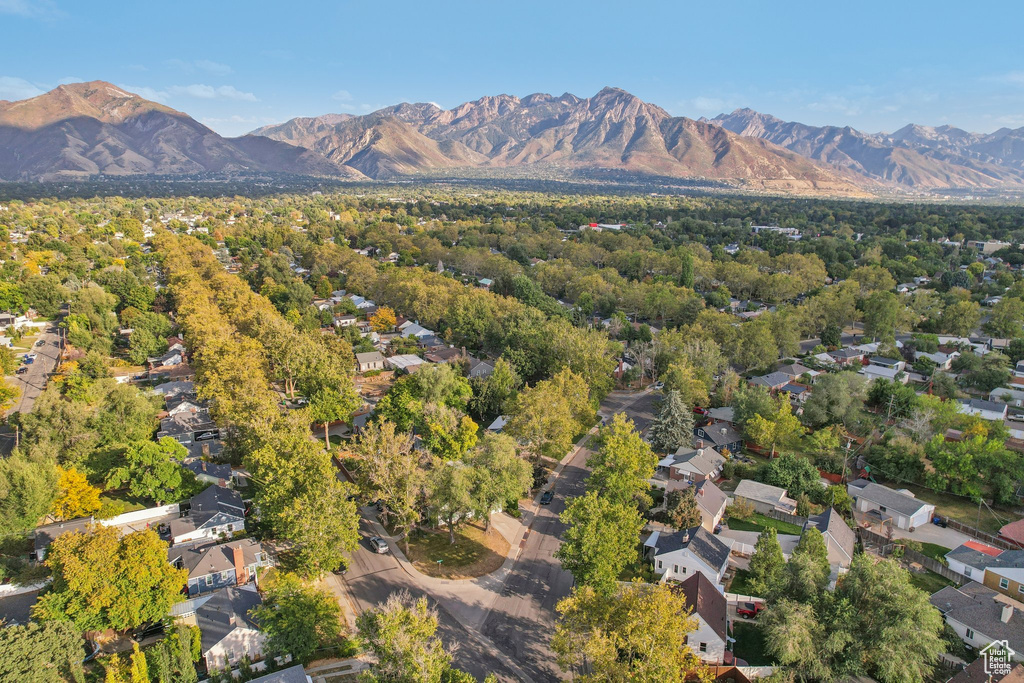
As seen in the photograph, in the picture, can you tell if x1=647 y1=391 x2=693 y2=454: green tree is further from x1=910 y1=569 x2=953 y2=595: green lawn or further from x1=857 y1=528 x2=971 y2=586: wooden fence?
x1=910 y1=569 x2=953 y2=595: green lawn

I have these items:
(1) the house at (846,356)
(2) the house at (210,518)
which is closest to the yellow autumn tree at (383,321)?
(2) the house at (210,518)

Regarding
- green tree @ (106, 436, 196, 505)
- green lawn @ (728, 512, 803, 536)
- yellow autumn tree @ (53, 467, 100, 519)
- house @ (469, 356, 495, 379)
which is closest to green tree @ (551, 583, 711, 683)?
green lawn @ (728, 512, 803, 536)

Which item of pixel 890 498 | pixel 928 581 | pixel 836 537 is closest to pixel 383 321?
pixel 836 537

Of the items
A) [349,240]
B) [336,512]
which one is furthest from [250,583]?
[349,240]

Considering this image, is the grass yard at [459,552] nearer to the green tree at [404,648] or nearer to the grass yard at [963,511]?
the green tree at [404,648]

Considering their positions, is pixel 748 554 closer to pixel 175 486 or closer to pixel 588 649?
pixel 588 649

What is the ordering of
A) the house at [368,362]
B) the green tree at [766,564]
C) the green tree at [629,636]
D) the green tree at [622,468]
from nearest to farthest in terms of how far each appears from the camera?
the green tree at [629,636]
the green tree at [766,564]
the green tree at [622,468]
the house at [368,362]
